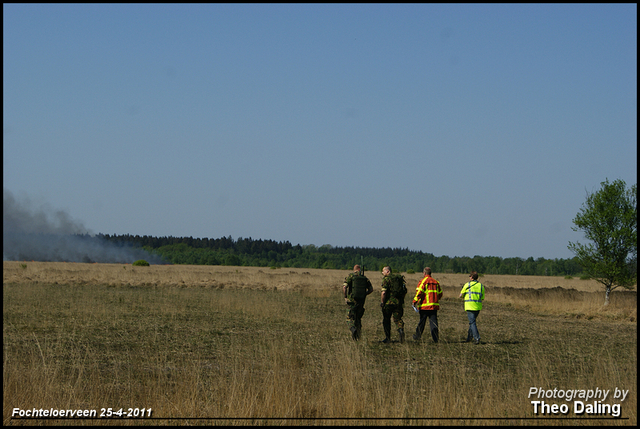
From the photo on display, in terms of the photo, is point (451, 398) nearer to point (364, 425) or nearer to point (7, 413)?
point (364, 425)

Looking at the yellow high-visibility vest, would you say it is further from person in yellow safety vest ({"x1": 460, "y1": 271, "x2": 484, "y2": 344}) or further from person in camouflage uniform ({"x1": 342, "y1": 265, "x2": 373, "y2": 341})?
Answer: person in camouflage uniform ({"x1": 342, "y1": 265, "x2": 373, "y2": 341})

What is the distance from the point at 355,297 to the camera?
12914 millimetres

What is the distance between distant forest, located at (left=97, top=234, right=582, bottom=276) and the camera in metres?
140

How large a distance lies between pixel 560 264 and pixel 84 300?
153431 mm

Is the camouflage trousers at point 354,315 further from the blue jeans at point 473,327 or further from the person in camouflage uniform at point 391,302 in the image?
the blue jeans at point 473,327

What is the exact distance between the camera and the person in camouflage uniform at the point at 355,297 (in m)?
12.8

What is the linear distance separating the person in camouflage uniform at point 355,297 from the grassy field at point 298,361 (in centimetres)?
39

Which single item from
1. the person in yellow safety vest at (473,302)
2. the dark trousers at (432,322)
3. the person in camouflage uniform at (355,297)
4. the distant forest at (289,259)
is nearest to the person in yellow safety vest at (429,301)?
the dark trousers at (432,322)

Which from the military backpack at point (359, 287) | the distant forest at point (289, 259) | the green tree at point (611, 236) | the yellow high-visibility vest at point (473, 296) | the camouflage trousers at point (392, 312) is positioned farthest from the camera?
the distant forest at point (289, 259)

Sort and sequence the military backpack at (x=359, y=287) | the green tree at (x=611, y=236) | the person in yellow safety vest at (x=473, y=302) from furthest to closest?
the green tree at (x=611, y=236) → the person in yellow safety vest at (x=473, y=302) → the military backpack at (x=359, y=287)

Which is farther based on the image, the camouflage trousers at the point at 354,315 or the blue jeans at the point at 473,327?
the blue jeans at the point at 473,327

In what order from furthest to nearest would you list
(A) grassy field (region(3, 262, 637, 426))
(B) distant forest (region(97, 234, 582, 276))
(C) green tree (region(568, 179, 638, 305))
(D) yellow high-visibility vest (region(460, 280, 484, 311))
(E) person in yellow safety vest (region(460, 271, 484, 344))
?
(B) distant forest (region(97, 234, 582, 276)) < (C) green tree (region(568, 179, 638, 305)) < (D) yellow high-visibility vest (region(460, 280, 484, 311)) < (E) person in yellow safety vest (region(460, 271, 484, 344)) < (A) grassy field (region(3, 262, 637, 426))

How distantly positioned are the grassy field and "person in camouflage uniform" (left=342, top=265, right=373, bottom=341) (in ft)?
1.28

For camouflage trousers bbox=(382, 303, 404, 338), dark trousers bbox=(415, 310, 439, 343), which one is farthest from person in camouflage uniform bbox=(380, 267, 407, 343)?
dark trousers bbox=(415, 310, 439, 343)
